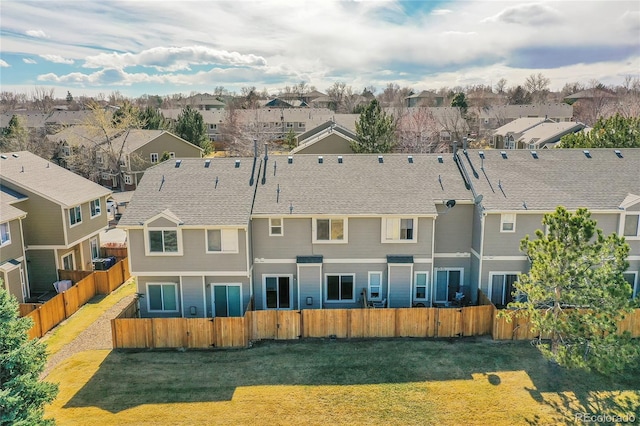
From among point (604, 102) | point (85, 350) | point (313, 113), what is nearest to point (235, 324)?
point (85, 350)

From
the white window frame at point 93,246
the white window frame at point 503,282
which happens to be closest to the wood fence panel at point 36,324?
the white window frame at point 93,246

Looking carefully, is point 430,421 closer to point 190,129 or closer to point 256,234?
point 256,234

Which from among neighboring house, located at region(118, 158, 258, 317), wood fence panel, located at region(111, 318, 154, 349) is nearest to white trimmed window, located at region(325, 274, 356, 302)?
neighboring house, located at region(118, 158, 258, 317)

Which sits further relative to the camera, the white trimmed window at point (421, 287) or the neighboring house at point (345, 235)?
the white trimmed window at point (421, 287)

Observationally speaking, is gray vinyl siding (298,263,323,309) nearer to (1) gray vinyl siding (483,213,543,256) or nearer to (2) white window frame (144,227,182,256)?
(2) white window frame (144,227,182,256)

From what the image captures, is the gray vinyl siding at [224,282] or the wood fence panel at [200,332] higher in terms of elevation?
the gray vinyl siding at [224,282]

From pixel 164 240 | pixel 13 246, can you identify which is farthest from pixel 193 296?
pixel 13 246

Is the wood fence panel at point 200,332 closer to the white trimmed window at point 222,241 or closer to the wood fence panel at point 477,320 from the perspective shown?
the white trimmed window at point 222,241
